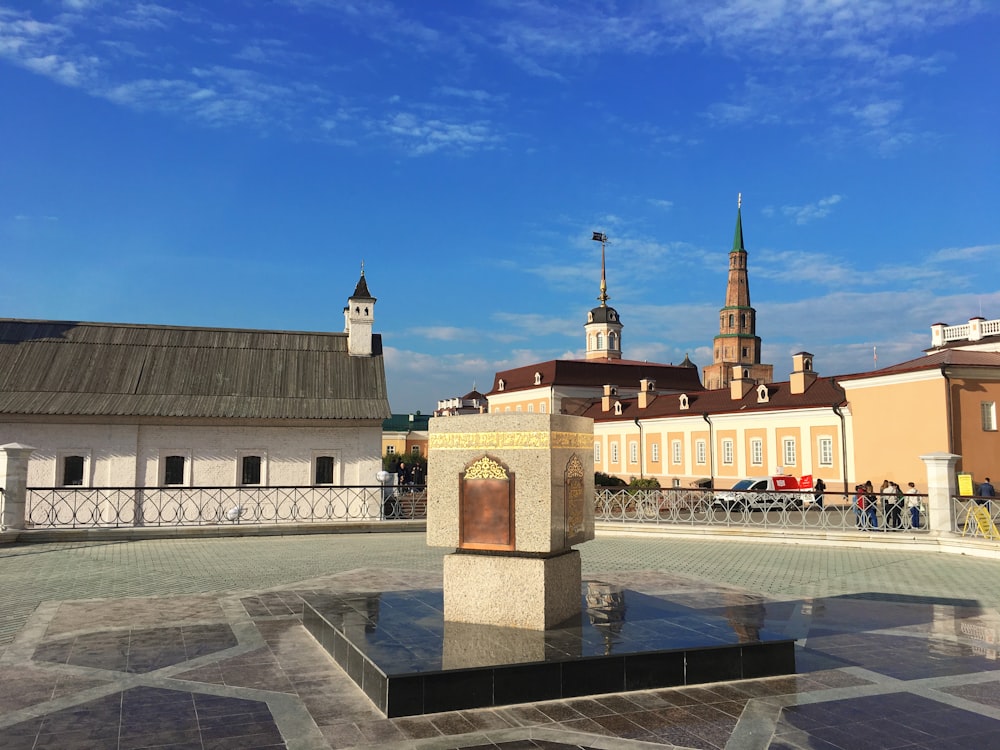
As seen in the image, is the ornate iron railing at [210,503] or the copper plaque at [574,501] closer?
the copper plaque at [574,501]

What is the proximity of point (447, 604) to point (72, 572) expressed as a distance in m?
8.56

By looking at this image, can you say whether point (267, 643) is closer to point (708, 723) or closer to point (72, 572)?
point (708, 723)

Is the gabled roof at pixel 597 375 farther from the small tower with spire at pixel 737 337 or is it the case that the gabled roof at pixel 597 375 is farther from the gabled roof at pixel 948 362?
the gabled roof at pixel 948 362

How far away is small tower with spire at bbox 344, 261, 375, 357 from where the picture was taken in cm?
3127

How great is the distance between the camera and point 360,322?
3133cm

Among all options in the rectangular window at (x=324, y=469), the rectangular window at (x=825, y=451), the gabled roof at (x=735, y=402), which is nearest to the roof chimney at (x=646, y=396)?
the gabled roof at (x=735, y=402)

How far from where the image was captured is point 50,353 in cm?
2850

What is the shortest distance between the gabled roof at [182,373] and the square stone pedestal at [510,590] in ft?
65.6

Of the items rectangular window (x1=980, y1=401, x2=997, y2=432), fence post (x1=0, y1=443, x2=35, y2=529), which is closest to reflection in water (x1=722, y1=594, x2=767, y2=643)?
fence post (x1=0, y1=443, x2=35, y2=529)

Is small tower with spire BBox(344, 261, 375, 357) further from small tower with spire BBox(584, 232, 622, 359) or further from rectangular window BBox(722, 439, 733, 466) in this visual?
small tower with spire BBox(584, 232, 622, 359)

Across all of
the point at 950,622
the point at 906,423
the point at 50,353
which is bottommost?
the point at 950,622

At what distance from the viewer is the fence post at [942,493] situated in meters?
17.1

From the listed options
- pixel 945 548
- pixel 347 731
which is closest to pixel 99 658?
pixel 347 731

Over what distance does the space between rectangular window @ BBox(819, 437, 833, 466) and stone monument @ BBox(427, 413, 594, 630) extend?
32.8 metres
